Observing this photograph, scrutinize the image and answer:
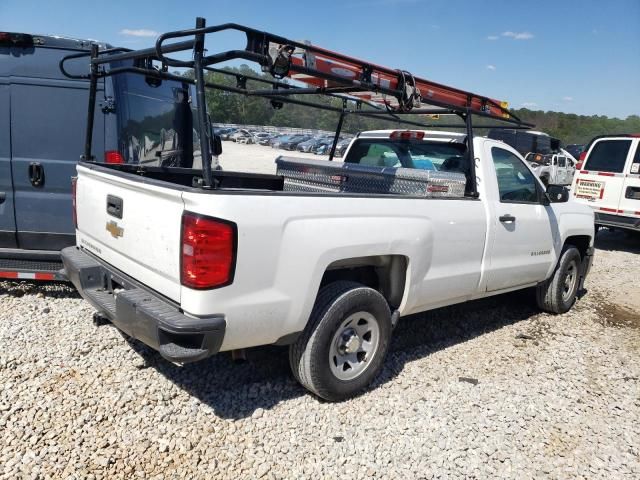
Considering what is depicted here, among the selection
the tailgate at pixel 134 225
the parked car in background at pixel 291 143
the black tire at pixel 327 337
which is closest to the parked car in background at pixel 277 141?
the parked car in background at pixel 291 143

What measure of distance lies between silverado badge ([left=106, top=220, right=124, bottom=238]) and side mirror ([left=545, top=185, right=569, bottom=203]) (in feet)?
12.5

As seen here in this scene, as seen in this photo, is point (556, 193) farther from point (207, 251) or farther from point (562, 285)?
point (207, 251)

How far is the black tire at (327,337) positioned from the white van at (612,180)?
25.6 feet

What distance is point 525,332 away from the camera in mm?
Answer: 5133

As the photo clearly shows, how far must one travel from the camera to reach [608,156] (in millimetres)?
9789

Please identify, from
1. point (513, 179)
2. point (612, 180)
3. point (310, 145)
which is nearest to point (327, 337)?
point (513, 179)

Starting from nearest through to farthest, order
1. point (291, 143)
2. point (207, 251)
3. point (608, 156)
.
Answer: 1. point (207, 251)
2. point (608, 156)
3. point (291, 143)

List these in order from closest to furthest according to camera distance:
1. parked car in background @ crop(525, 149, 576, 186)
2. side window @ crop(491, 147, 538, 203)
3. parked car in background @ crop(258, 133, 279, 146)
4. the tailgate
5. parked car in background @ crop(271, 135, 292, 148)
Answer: the tailgate → side window @ crop(491, 147, 538, 203) → parked car in background @ crop(525, 149, 576, 186) → parked car in background @ crop(271, 135, 292, 148) → parked car in background @ crop(258, 133, 279, 146)

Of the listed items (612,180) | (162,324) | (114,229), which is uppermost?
(612,180)

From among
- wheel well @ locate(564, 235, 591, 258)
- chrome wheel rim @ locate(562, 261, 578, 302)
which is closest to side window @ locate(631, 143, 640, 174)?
wheel well @ locate(564, 235, 591, 258)

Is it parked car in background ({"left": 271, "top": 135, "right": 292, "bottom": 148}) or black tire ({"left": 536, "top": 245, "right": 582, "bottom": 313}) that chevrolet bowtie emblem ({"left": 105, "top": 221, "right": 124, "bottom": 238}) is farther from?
parked car in background ({"left": 271, "top": 135, "right": 292, "bottom": 148})

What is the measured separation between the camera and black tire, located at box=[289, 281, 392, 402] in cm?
322

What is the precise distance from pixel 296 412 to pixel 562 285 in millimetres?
3618

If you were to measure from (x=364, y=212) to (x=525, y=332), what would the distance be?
278 cm
